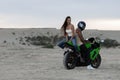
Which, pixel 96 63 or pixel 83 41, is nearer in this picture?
pixel 83 41

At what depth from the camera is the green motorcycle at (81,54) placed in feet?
63.2

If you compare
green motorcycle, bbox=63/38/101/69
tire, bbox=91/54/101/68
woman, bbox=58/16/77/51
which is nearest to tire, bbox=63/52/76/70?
green motorcycle, bbox=63/38/101/69

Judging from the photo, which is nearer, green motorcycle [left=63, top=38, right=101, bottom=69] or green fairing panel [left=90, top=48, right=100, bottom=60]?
green motorcycle [left=63, top=38, right=101, bottom=69]

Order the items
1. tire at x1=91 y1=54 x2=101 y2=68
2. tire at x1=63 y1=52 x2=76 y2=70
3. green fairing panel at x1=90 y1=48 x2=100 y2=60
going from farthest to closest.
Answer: tire at x1=91 y1=54 x2=101 y2=68
green fairing panel at x1=90 y1=48 x2=100 y2=60
tire at x1=63 y1=52 x2=76 y2=70

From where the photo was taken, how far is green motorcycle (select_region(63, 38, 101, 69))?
63.2ft

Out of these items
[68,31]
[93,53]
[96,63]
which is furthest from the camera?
[96,63]

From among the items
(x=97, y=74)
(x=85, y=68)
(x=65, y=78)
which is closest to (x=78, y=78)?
(x=65, y=78)

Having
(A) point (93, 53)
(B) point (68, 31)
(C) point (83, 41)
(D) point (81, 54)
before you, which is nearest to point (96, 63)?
(A) point (93, 53)

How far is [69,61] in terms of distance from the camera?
63.5ft

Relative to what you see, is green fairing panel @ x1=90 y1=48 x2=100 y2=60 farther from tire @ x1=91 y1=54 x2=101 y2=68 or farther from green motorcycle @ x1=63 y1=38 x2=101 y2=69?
tire @ x1=91 y1=54 x2=101 y2=68

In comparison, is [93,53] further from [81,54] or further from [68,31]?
[68,31]

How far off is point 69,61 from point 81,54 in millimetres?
525

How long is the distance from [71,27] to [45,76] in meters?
3.23

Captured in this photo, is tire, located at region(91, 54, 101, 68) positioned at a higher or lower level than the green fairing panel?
lower
